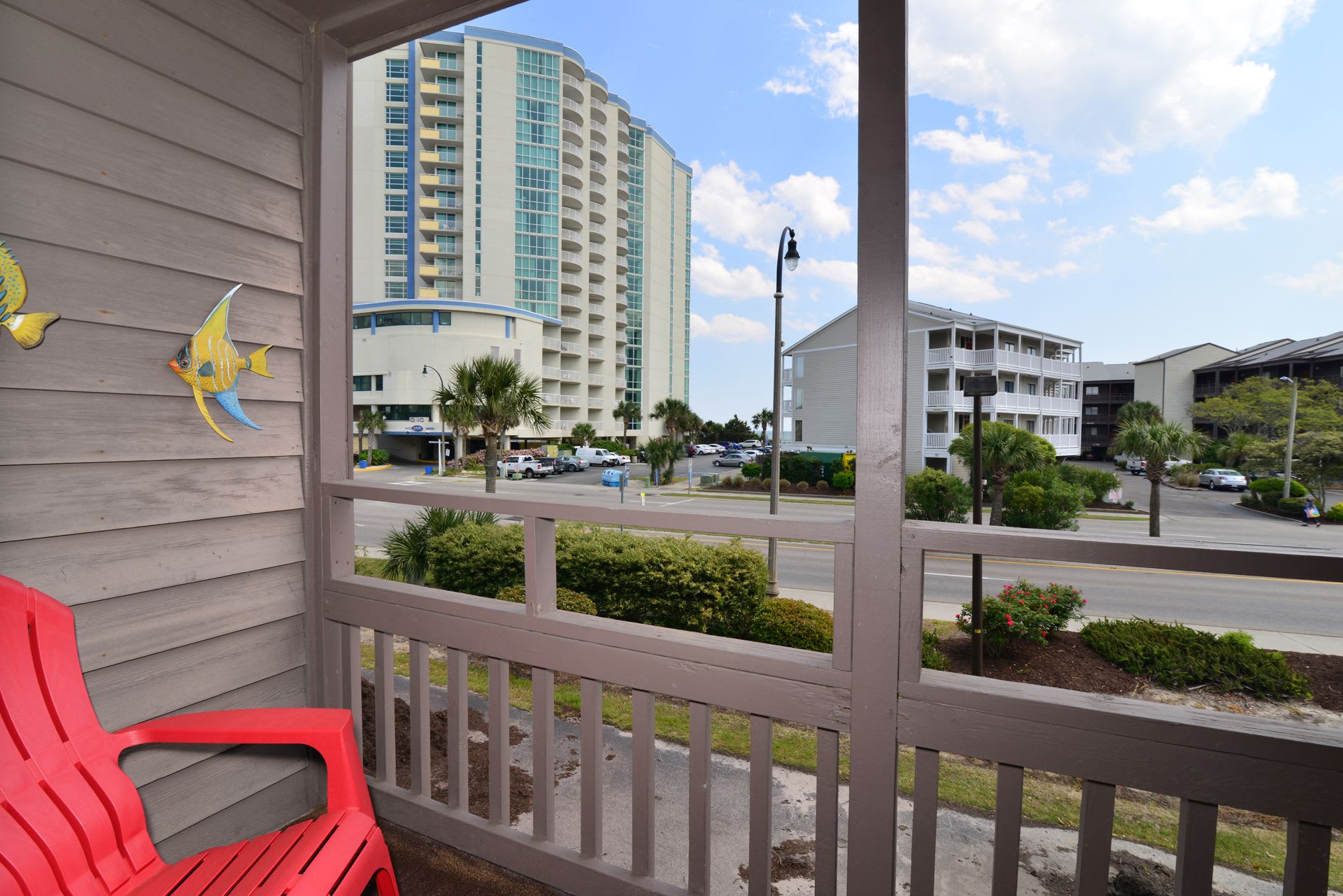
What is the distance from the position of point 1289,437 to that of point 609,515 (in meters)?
7.31

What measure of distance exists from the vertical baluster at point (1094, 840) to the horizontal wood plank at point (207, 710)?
164 cm

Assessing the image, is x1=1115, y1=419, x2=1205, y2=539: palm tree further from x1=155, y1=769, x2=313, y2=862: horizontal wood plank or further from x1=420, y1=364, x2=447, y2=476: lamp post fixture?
x1=420, y1=364, x2=447, y2=476: lamp post fixture

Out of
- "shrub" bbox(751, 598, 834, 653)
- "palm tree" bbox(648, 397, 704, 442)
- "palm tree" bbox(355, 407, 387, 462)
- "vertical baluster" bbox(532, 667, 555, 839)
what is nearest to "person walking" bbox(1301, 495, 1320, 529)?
"shrub" bbox(751, 598, 834, 653)

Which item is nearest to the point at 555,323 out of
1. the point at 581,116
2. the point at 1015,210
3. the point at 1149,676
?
the point at 581,116

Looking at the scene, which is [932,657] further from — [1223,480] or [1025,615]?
[1223,480]

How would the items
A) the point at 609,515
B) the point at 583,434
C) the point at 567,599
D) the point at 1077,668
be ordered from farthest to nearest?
the point at 583,434 < the point at 1077,668 < the point at 567,599 < the point at 609,515

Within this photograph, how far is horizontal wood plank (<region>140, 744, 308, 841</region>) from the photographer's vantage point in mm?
1317

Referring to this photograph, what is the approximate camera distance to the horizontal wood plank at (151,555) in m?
1.12

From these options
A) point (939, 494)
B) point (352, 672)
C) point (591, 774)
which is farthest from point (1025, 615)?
point (352, 672)

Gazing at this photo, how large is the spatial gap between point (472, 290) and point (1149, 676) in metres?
32.6

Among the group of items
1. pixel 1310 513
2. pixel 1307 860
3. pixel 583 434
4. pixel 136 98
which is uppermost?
pixel 136 98

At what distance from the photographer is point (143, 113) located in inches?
49.7

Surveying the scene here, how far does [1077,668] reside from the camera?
485 cm

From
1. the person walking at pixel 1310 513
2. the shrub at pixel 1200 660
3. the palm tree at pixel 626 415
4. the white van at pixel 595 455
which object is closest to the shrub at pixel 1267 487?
the person walking at pixel 1310 513
